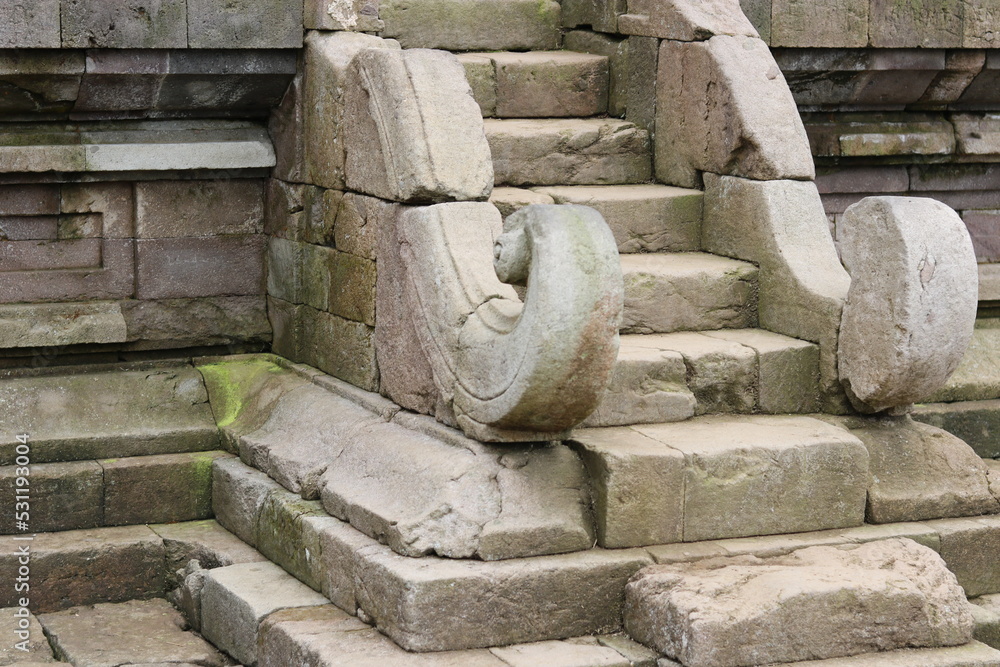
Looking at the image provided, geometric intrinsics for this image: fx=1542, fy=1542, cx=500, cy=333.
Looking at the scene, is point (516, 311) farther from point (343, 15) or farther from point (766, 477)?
point (343, 15)

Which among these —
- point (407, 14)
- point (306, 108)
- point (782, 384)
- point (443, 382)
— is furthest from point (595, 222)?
point (407, 14)

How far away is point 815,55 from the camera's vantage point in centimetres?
687

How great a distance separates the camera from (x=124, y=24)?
591 cm

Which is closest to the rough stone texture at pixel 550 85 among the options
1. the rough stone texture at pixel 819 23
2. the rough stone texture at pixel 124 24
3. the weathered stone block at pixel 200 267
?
the rough stone texture at pixel 819 23

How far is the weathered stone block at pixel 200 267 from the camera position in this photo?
6.46 metres

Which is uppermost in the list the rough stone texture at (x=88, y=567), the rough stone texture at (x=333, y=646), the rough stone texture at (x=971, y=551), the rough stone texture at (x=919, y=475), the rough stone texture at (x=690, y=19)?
the rough stone texture at (x=690, y=19)

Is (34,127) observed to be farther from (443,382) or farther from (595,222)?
(595,222)

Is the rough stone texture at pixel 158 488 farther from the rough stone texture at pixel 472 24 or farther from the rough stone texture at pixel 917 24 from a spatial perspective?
the rough stone texture at pixel 917 24

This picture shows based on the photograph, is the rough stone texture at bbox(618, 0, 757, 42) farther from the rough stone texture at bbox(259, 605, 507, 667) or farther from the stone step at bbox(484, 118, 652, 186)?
the rough stone texture at bbox(259, 605, 507, 667)

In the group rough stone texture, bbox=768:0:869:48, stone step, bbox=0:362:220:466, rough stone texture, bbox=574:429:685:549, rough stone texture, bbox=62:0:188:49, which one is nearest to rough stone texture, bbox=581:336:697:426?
rough stone texture, bbox=574:429:685:549

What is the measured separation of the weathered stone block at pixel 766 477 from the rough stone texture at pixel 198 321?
7.07 feet

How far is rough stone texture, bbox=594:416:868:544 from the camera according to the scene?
498 cm

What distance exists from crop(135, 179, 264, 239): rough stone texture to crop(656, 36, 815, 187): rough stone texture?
180cm

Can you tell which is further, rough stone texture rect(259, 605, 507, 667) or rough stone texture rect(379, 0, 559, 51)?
rough stone texture rect(379, 0, 559, 51)
